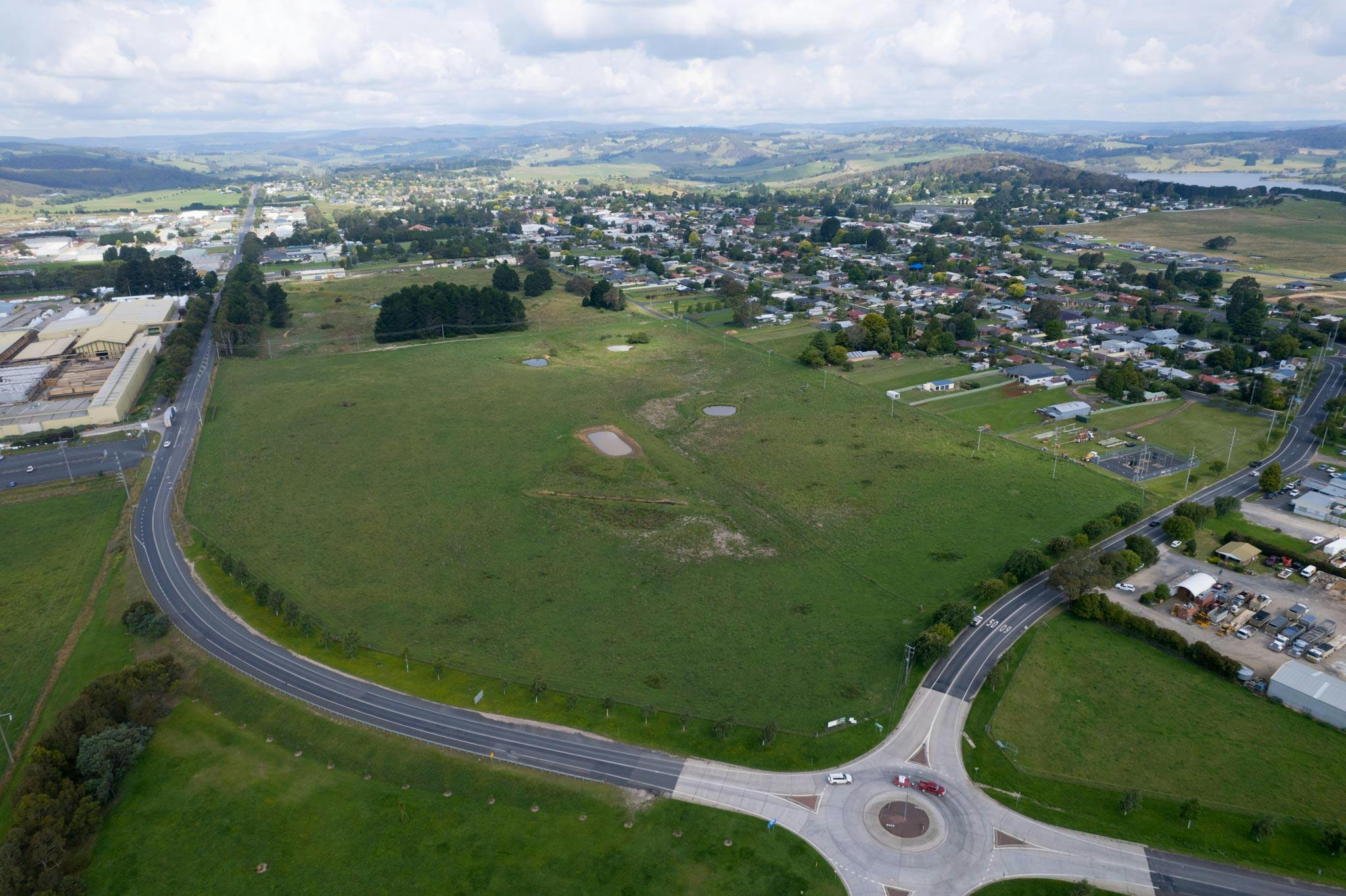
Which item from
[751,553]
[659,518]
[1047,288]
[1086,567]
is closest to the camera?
[1086,567]

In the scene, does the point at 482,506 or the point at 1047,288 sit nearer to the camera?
the point at 482,506

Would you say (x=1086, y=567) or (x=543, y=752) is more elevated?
(x=1086, y=567)

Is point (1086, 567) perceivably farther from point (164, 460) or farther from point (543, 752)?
point (164, 460)

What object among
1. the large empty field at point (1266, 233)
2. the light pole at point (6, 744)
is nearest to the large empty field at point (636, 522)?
the light pole at point (6, 744)

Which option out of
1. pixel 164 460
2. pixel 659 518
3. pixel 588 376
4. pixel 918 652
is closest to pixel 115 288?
pixel 164 460

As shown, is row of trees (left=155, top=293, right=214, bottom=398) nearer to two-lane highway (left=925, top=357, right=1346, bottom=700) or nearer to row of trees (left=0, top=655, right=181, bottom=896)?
row of trees (left=0, top=655, right=181, bottom=896)

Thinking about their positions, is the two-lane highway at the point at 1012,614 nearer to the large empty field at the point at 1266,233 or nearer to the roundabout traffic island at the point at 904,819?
the roundabout traffic island at the point at 904,819

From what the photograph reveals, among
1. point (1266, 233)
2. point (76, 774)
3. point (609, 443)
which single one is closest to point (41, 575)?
point (76, 774)
